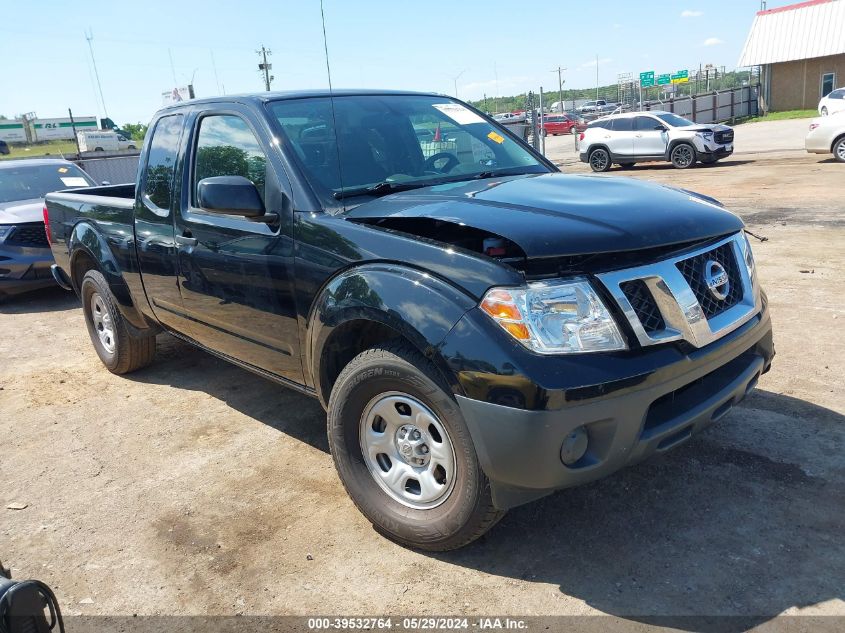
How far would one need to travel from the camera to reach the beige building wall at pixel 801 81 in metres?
37.5

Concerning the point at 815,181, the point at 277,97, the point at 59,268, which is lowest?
the point at 815,181

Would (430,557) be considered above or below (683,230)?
below

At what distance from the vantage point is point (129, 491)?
3670mm

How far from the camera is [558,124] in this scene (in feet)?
146

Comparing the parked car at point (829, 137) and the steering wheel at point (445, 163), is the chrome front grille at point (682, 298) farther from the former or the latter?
the parked car at point (829, 137)

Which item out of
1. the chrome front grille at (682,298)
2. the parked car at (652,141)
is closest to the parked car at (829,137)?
the parked car at (652,141)

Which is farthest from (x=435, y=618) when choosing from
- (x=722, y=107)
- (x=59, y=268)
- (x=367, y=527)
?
(x=722, y=107)

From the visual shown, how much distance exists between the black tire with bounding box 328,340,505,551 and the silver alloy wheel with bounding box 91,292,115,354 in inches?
118

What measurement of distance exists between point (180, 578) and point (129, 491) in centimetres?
96

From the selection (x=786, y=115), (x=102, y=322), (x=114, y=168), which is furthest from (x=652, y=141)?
(x=786, y=115)

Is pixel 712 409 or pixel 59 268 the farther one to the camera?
pixel 59 268

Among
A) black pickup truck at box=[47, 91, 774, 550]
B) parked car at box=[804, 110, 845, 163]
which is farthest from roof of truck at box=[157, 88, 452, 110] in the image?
parked car at box=[804, 110, 845, 163]

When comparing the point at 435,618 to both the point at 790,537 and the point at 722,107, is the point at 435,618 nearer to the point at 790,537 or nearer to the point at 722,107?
the point at 790,537

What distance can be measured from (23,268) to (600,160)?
16.5 meters
